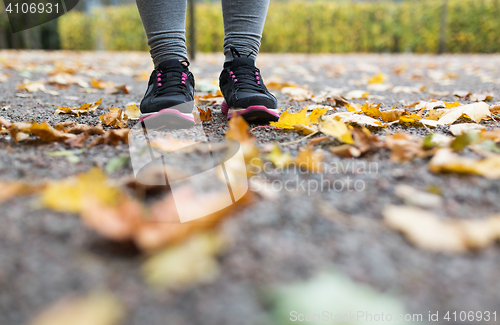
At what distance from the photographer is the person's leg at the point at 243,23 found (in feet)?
3.89

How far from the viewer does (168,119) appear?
3.34ft

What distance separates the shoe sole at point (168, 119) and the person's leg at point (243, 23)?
36 centimetres

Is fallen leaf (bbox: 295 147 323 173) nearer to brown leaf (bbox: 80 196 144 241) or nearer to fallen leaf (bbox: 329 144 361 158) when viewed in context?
fallen leaf (bbox: 329 144 361 158)

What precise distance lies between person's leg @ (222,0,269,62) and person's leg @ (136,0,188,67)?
0.16 meters

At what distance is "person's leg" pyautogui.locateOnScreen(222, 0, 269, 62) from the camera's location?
1.19 metres

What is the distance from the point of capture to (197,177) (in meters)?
0.65

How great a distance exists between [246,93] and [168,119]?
27 centimetres

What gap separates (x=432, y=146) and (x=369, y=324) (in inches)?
20.7

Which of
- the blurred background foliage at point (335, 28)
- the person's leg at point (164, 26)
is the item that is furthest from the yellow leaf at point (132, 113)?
the blurred background foliage at point (335, 28)

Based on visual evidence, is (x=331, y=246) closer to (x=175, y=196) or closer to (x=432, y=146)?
(x=175, y=196)

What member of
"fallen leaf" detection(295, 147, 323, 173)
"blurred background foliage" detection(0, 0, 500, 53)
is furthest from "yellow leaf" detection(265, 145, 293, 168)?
"blurred background foliage" detection(0, 0, 500, 53)

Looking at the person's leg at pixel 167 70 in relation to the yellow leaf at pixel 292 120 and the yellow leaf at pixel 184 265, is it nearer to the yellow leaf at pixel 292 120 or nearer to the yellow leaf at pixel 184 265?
the yellow leaf at pixel 292 120

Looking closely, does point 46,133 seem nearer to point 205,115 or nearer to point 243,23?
point 205,115

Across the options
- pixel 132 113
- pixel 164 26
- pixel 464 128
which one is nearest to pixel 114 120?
pixel 132 113
